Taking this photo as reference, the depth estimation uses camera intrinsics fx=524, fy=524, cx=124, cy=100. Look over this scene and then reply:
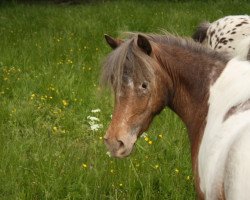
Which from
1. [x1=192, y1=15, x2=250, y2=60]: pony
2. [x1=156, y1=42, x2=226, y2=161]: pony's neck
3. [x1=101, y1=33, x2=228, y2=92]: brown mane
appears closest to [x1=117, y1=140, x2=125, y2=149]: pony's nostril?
[x1=101, y1=33, x2=228, y2=92]: brown mane

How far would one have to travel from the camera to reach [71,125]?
593cm

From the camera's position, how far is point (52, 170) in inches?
178

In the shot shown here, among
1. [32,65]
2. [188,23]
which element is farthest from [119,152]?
[188,23]

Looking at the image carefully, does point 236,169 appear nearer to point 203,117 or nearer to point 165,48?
point 203,117

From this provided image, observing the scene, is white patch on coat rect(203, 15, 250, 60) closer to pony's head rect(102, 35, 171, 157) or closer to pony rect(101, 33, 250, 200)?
pony rect(101, 33, 250, 200)

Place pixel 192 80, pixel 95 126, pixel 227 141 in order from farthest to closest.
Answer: pixel 95 126
pixel 192 80
pixel 227 141

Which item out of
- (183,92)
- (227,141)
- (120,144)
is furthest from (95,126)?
(227,141)

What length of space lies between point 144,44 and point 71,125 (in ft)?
9.42

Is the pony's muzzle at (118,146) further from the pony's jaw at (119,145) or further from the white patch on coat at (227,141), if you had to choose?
the white patch on coat at (227,141)

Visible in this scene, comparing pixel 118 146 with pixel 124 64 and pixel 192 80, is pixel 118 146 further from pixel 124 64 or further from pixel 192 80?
pixel 192 80

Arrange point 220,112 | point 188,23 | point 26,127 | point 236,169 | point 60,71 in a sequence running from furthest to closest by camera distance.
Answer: point 188,23
point 60,71
point 26,127
point 220,112
point 236,169

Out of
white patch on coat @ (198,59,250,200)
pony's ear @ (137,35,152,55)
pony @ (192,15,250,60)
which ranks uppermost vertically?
pony's ear @ (137,35,152,55)

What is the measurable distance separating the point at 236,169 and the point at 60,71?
5.23 meters

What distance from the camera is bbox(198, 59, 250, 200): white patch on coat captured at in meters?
2.51
